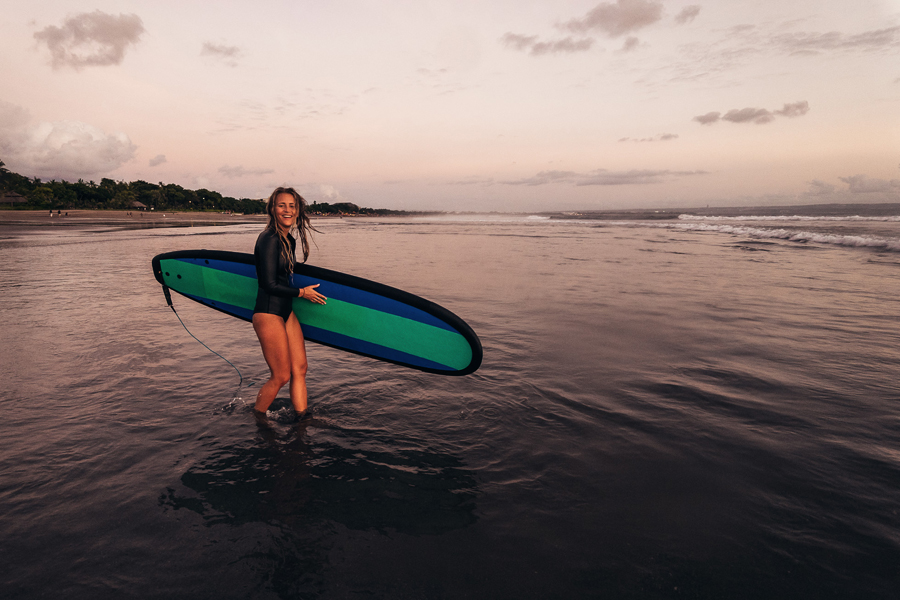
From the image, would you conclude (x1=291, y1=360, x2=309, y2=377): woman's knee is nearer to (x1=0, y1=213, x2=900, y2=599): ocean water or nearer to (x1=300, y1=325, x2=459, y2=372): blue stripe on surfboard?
(x1=0, y1=213, x2=900, y2=599): ocean water

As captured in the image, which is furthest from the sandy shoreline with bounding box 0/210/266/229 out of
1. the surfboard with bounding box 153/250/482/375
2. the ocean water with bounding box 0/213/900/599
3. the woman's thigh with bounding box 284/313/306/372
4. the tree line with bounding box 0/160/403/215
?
the woman's thigh with bounding box 284/313/306/372

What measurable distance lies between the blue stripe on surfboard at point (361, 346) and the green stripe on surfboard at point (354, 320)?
0.14 feet

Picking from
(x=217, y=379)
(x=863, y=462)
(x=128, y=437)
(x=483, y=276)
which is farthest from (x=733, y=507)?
(x=483, y=276)

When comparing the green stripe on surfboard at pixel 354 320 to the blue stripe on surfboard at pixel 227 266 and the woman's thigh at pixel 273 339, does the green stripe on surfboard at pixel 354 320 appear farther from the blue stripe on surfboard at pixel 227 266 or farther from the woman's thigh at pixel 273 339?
the woman's thigh at pixel 273 339

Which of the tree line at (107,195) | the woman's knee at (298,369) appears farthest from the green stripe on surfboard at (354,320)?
the tree line at (107,195)

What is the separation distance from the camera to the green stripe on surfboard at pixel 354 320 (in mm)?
4020

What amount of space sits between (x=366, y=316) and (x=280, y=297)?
2.83 feet

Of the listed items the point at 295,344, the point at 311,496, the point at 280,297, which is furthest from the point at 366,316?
the point at 311,496

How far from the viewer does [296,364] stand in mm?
3951

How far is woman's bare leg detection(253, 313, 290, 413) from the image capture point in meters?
3.73

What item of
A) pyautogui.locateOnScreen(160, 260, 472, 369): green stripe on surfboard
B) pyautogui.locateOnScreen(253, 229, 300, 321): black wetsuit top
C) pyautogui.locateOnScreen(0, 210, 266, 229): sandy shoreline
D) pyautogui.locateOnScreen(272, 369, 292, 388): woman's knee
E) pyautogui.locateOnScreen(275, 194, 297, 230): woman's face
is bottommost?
pyautogui.locateOnScreen(272, 369, 292, 388): woman's knee

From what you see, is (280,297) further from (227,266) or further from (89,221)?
(89,221)

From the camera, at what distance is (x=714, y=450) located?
3.33m

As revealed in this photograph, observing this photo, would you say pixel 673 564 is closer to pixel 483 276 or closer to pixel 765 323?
pixel 765 323
